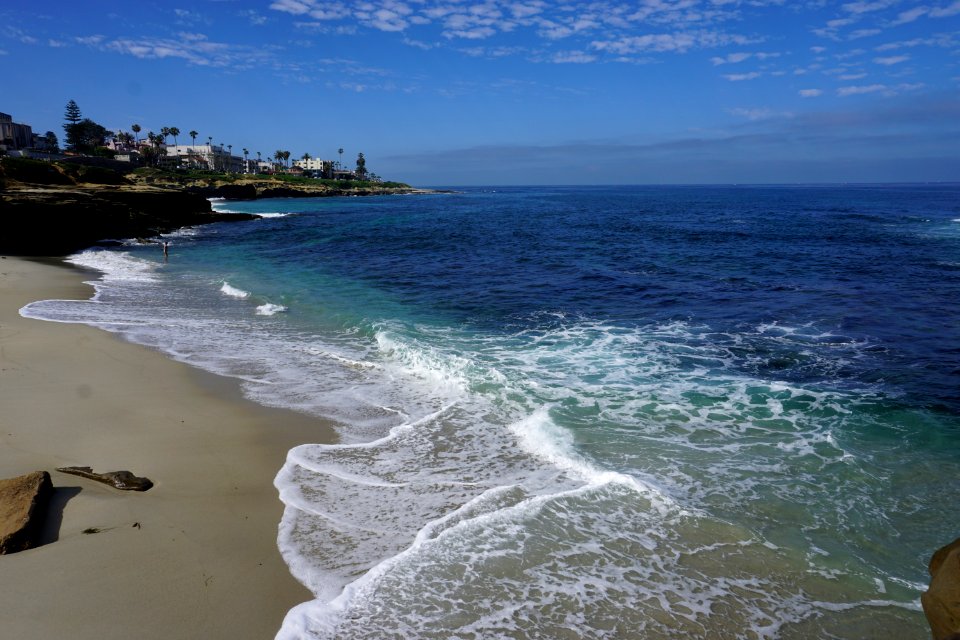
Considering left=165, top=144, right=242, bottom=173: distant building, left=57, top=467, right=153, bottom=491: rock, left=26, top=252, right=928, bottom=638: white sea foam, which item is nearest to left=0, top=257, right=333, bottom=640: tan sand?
left=57, top=467, right=153, bottom=491: rock

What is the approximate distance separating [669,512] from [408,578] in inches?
125

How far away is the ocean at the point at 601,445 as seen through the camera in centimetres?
525

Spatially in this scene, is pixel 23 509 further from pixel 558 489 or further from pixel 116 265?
pixel 116 265

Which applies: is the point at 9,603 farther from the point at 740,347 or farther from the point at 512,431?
the point at 740,347

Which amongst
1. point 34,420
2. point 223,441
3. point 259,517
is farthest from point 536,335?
point 34,420

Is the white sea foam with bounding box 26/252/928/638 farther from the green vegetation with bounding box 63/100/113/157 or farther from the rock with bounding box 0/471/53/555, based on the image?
the green vegetation with bounding box 63/100/113/157

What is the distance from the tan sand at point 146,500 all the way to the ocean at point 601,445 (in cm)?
47

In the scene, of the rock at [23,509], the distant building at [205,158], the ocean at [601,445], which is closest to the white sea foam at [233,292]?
the ocean at [601,445]

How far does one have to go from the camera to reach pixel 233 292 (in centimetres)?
2103

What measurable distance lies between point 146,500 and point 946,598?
7.61m

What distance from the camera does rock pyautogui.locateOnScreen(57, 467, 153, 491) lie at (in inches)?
270

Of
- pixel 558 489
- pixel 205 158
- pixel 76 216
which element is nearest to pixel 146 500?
pixel 558 489

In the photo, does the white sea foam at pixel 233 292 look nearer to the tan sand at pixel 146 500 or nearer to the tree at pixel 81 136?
the tan sand at pixel 146 500

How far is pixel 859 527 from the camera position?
644 cm
